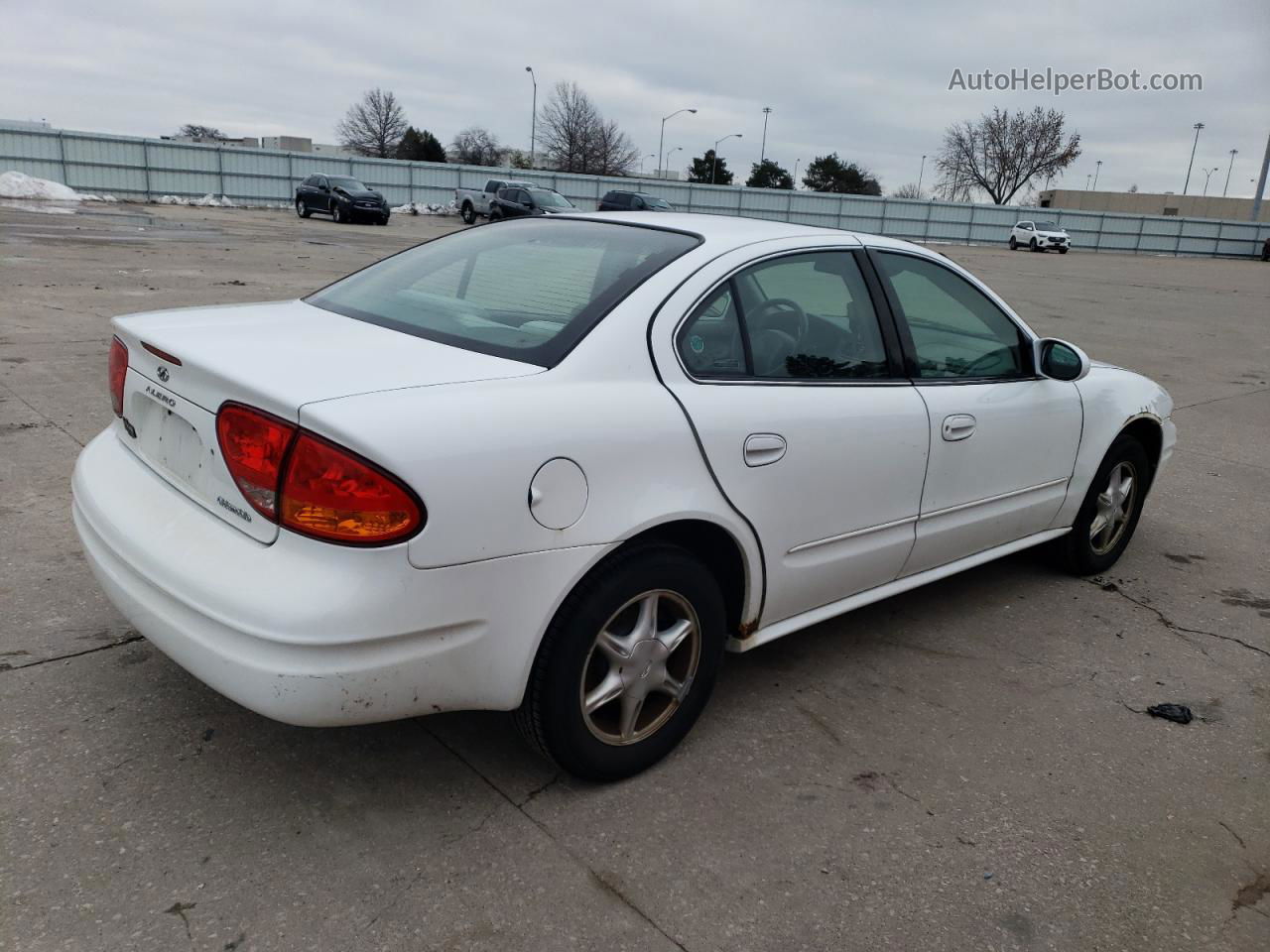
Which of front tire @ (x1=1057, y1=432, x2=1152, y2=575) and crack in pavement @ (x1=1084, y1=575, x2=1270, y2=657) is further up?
front tire @ (x1=1057, y1=432, x2=1152, y2=575)

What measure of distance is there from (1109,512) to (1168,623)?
589 mm

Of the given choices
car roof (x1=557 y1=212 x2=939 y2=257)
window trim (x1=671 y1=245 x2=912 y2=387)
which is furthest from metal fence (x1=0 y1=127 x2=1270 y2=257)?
window trim (x1=671 y1=245 x2=912 y2=387)

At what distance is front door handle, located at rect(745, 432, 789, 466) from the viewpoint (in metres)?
2.76

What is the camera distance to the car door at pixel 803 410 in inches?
108

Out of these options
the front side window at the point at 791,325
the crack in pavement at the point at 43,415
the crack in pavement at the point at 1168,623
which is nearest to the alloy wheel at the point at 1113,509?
the crack in pavement at the point at 1168,623

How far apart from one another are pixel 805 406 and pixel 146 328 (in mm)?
1895

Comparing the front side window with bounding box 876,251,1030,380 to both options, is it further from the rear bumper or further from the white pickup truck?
the white pickup truck

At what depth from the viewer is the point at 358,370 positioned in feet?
7.74

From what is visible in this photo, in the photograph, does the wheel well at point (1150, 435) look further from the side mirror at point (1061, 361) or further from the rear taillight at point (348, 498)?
the rear taillight at point (348, 498)

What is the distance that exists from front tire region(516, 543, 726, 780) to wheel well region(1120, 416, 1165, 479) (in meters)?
2.71

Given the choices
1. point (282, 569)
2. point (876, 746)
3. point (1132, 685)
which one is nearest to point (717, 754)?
point (876, 746)

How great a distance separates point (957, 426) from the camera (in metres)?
3.46

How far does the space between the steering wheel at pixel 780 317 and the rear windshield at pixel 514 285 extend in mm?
291

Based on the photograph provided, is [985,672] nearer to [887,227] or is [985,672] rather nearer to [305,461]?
[305,461]
